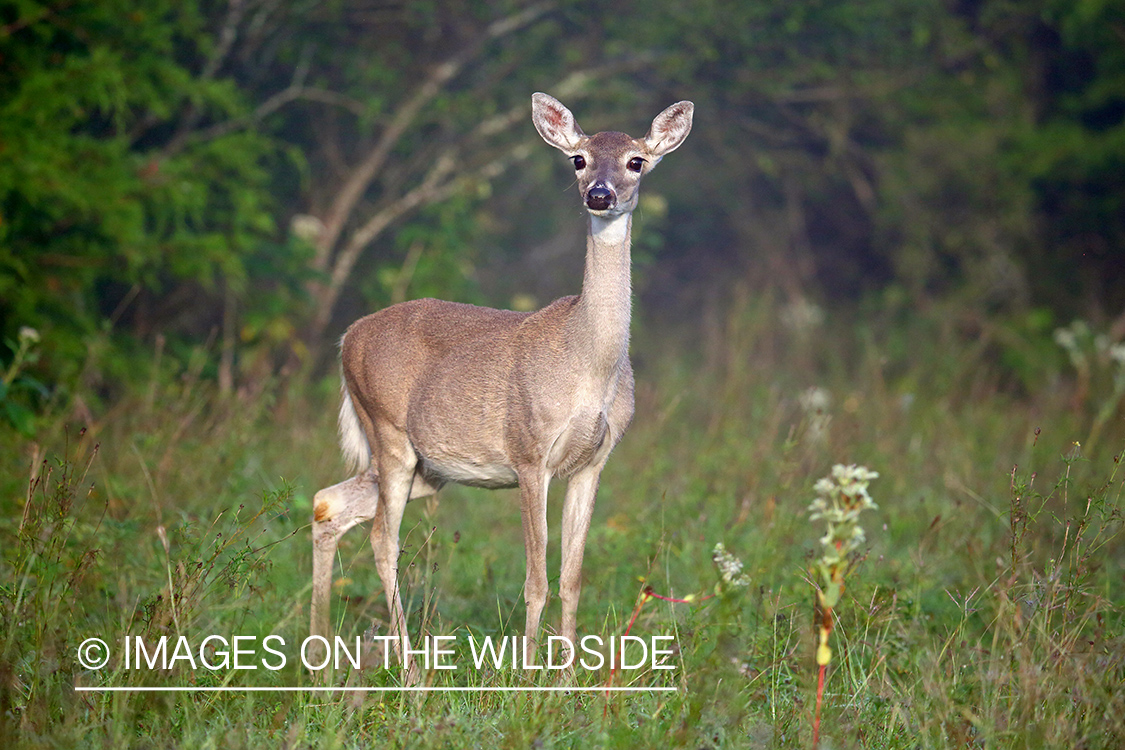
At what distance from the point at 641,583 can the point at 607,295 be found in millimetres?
1403

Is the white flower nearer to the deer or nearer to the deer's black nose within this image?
the deer

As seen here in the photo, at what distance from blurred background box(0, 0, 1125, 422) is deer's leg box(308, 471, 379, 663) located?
1.46 metres

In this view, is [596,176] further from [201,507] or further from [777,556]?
[201,507]

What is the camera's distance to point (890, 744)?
3557mm

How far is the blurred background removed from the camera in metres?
7.26

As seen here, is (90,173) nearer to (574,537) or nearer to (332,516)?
(332,516)

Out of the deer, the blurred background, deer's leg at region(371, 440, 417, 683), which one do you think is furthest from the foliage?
deer's leg at region(371, 440, 417, 683)

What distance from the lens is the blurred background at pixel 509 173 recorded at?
7.26m

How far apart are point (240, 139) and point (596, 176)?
190 inches

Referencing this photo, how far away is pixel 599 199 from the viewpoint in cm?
411

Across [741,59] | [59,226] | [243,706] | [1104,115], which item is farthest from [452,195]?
[1104,115]

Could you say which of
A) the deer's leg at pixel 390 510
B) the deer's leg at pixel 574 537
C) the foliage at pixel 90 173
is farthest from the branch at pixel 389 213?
the deer's leg at pixel 574 537

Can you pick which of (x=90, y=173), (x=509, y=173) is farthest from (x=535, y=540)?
(x=509, y=173)

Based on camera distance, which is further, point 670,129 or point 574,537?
point 670,129
